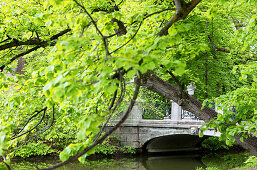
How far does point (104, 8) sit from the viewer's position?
6.48 metres

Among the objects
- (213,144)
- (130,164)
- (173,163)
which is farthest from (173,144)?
(130,164)

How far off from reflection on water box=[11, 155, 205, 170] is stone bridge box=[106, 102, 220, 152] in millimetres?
1183

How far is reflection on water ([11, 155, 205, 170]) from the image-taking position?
13316 mm

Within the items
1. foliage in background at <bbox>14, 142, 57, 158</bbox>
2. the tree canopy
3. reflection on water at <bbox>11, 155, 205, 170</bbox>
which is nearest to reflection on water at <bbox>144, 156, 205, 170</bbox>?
reflection on water at <bbox>11, 155, 205, 170</bbox>

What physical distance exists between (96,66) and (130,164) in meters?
11.9

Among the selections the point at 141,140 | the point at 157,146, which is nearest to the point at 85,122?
the point at 141,140

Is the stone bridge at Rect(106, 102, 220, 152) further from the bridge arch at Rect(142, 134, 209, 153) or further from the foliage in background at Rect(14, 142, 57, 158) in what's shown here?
the foliage in background at Rect(14, 142, 57, 158)

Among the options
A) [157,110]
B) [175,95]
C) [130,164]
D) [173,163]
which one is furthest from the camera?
[157,110]

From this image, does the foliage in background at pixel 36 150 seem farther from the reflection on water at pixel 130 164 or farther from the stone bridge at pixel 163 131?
the stone bridge at pixel 163 131

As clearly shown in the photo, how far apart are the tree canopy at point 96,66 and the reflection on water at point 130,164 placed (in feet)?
24.1

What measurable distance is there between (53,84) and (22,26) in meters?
4.14

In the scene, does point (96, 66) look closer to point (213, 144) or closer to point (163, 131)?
point (163, 131)

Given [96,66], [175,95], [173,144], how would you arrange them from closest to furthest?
[96,66]
[175,95]
[173,144]

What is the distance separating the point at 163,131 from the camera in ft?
52.1
